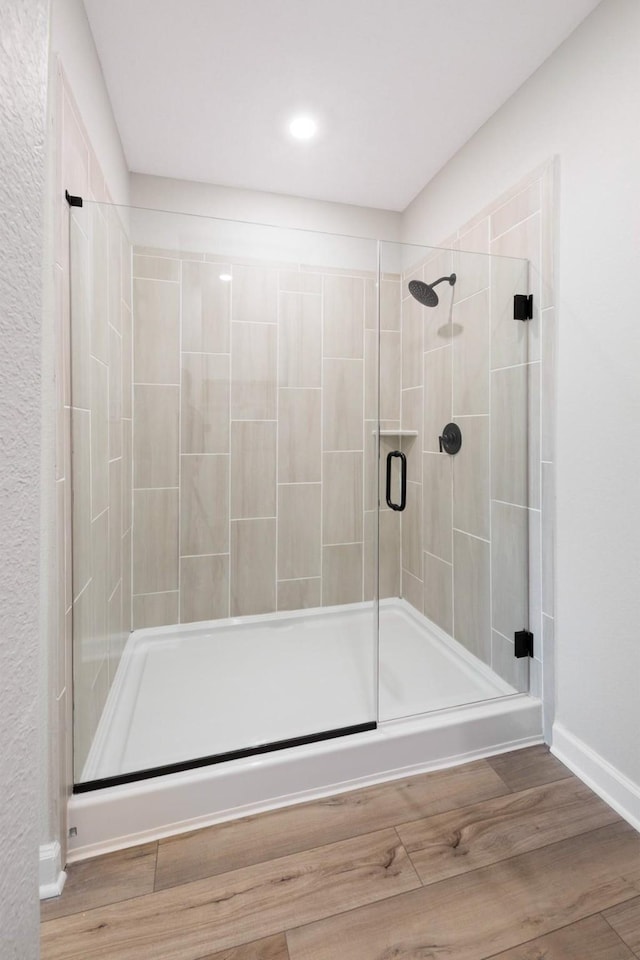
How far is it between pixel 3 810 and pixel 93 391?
4.19ft

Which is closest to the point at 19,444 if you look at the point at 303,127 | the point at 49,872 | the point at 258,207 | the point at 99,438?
the point at 99,438

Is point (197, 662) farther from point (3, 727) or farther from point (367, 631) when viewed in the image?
point (3, 727)

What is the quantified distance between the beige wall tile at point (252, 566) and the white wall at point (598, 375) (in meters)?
1.20

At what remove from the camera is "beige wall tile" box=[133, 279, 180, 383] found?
186 cm

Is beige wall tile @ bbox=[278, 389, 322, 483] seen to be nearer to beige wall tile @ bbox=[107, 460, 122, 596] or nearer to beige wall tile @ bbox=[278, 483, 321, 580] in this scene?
beige wall tile @ bbox=[278, 483, 321, 580]

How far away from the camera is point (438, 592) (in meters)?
2.17

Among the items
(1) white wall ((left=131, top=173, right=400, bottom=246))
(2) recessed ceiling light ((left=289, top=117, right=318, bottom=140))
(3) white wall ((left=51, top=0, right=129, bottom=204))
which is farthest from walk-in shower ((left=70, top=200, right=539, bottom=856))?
(1) white wall ((left=131, top=173, right=400, bottom=246))

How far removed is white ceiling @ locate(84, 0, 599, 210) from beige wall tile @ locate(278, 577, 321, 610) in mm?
2044

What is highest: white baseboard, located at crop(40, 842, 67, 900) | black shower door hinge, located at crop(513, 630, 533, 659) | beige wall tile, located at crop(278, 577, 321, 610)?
beige wall tile, located at crop(278, 577, 321, 610)

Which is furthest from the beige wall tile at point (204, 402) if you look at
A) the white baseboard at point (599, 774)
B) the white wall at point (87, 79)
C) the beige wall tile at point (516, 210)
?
the white baseboard at point (599, 774)

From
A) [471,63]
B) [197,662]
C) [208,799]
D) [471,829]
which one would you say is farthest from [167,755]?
[471,63]

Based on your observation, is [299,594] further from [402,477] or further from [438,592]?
[402,477]

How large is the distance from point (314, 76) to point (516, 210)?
92cm

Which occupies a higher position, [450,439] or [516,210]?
[516,210]
